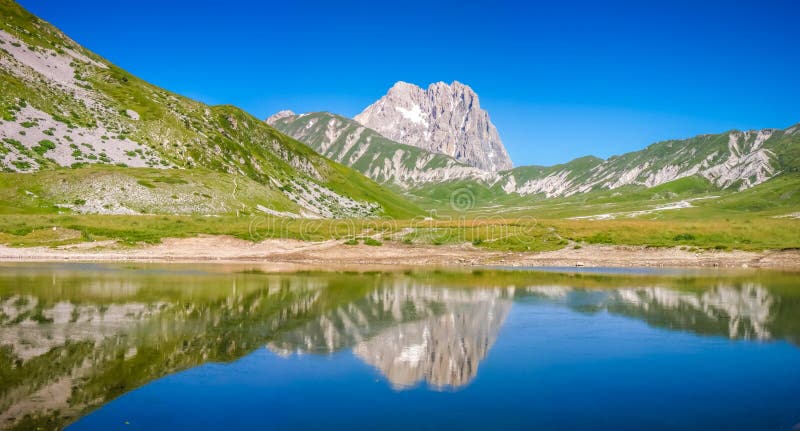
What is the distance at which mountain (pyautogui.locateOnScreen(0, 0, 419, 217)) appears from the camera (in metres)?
86.6

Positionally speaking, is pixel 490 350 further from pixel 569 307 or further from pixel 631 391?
pixel 569 307

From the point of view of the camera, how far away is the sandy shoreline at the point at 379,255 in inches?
2482

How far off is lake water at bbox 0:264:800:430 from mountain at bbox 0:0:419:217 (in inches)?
1991

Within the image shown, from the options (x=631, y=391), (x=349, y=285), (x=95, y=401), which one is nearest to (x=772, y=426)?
(x=631, y=391)

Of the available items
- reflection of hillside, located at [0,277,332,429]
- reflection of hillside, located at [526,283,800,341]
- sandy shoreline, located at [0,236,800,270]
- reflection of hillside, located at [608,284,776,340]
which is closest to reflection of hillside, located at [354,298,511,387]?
reflection of hillside, located at [0,277,332,429]

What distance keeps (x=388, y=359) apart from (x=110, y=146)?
107 meters

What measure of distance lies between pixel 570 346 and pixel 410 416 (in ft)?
37.4

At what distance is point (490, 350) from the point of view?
913 inches

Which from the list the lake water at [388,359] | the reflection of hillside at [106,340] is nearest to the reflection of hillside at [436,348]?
the lake water at [388,359]

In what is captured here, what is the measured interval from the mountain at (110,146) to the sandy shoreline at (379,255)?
19943 mm

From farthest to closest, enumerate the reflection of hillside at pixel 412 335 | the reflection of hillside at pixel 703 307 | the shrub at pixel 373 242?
the shrub at pixel 373 242 < the reflection of hillside at pixel 703 307 < the reflection of hillside at pixel 412 335

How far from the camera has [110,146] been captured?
10975 centimetres

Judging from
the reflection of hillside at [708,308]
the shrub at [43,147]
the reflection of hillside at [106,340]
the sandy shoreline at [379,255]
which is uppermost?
the shrub at [43,147]

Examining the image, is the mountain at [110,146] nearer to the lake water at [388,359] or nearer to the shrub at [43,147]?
the shrub at [43,147]
